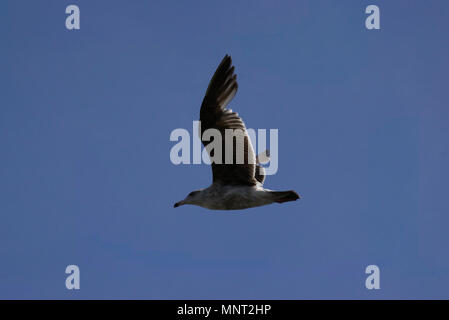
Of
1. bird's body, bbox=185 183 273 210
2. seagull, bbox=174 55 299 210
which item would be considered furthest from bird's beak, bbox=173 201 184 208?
bird's body, bbox=185 183 273 210

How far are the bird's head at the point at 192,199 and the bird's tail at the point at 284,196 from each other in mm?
1568

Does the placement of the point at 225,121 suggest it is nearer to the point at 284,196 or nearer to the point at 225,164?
the point at 225,164

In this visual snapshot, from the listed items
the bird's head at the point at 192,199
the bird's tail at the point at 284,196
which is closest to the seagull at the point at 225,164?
the bird's head at the point at 192,199

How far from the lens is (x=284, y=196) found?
1100cm

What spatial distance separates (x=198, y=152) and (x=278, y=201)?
1.90 m

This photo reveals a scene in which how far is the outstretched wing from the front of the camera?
11.7 meters

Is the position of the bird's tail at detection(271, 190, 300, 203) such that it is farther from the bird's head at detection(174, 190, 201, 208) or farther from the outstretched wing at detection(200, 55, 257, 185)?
the bird's head at detection(174, 190, 201, 208)

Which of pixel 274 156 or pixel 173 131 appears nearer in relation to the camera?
pixel 173 131

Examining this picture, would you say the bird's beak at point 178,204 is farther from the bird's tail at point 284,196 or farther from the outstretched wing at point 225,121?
the bird's tail at point 284,196

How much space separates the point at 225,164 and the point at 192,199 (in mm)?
946

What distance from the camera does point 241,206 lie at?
11594 millimetres
